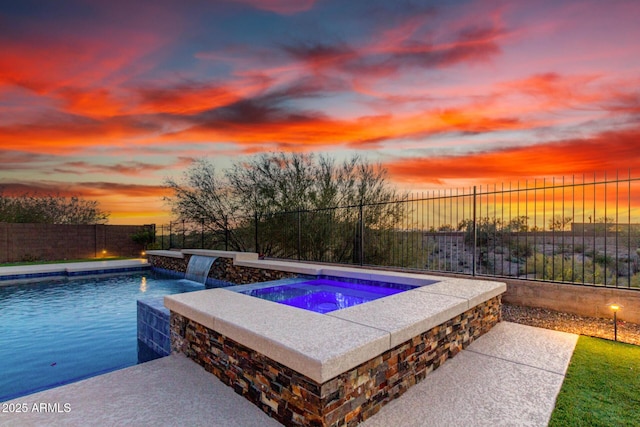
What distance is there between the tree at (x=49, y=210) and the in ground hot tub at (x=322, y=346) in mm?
19475

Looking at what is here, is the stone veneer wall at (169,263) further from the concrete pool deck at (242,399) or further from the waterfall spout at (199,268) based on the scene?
the concrete pool deck at (242,399)

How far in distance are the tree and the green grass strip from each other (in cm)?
2263

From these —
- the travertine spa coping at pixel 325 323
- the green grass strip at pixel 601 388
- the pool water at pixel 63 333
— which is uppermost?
the travertine spa coping at pixel 325 323

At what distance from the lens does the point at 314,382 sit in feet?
6.30

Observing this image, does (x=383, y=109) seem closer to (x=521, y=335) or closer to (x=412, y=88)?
(x=412, y=88)

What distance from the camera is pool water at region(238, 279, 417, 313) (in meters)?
4.74

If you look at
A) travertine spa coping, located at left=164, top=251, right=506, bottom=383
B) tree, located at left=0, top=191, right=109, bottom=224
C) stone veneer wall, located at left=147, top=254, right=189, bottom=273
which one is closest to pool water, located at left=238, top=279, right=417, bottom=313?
travertine spa coping, located at left=164, top=251, right=506, bottom=383

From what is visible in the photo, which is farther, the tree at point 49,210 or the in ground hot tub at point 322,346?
the tree at point 49,210

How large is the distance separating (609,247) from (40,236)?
2045cm

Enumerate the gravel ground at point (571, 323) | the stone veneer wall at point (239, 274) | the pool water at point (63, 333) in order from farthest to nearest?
the stone veneer wall at point (239, 274) < the gravel ground at point (571, 323) < the pool water at point (63, 333)

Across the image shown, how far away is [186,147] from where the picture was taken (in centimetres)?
1195

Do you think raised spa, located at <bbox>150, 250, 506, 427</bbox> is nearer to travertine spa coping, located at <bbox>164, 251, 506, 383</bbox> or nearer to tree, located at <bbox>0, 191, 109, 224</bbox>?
travertine spa coping, located at <bbox>164, 251, 506, 383</bbox>

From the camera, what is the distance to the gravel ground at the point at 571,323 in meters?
4.17

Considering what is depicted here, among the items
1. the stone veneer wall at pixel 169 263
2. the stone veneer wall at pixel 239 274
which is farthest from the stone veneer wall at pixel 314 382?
the stone veneer wall at pixel 169 263
